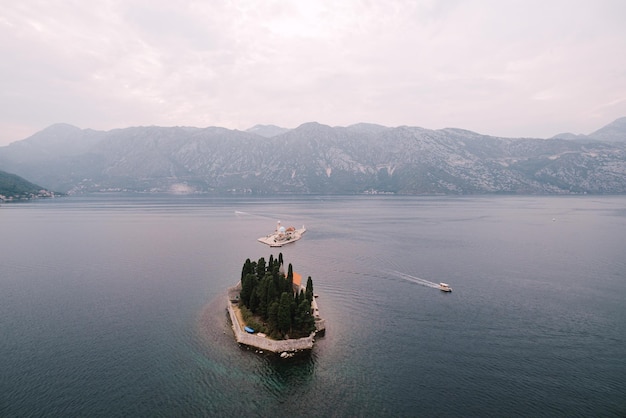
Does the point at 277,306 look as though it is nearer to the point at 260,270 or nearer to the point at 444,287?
the point at 260,270

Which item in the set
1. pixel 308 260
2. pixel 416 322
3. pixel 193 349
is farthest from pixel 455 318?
pixel 308 260

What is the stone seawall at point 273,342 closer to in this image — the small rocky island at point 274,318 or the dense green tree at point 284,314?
the small rocky island at point 274,318

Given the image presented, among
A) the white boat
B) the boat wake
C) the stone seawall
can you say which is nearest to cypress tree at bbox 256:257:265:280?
the stone seawall

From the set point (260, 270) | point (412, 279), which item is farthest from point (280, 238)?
point (260, 270)

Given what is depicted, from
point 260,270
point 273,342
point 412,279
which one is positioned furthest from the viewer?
point 412,279

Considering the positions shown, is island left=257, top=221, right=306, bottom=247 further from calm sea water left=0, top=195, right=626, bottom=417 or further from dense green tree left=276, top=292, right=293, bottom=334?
dense green tree left=276, top=292, right=293, bottom=334

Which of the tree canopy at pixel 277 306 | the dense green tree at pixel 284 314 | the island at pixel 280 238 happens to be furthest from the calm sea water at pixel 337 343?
the island at pixel 280 238

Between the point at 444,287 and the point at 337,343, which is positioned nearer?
the point at 337,343

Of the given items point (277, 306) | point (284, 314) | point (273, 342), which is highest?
point (277, 306)

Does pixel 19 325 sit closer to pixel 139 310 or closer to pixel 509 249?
pixel 139 310
